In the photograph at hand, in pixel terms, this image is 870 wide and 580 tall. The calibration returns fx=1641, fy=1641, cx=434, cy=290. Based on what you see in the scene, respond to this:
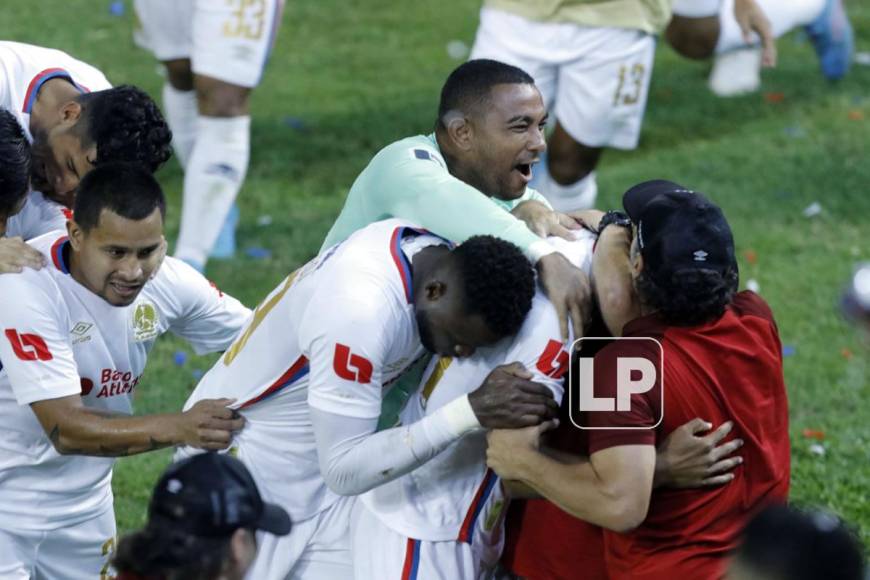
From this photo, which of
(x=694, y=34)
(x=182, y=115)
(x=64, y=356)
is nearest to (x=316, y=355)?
(x=64, y=356)

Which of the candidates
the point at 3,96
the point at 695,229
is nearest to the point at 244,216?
the point at 3,96

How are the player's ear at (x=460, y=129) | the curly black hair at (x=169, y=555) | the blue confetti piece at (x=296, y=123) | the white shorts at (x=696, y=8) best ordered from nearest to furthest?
1. the curly black hair at (x=169, y=555)
2. the player's ear at (x=460, y=129)
3. the white shorts at (x=696, y=8)
4. the blue confetti piece at (x=296, y=123)

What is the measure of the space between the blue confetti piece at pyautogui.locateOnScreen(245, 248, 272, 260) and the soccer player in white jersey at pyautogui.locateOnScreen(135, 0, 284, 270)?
0.43 ft

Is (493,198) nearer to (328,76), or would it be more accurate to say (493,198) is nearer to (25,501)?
(25,501)

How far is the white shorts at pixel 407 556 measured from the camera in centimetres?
397

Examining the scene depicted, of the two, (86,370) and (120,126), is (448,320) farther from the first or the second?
(120,126)

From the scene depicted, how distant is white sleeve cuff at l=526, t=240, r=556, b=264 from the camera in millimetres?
3943

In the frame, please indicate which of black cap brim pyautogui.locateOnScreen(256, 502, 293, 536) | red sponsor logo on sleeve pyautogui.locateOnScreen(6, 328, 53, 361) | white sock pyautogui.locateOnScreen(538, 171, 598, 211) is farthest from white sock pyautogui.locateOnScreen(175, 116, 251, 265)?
black cap brim pyautogui.locateOnScreen(256, 502, 293, 536)

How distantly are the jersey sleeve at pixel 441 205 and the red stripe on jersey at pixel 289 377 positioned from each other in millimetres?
450

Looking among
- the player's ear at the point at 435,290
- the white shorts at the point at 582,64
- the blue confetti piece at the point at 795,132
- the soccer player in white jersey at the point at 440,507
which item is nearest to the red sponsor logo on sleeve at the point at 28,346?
the soccer player in white jersey at the point at 440,507

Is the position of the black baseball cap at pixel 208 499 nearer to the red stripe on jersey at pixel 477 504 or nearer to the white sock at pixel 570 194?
the red stripe on jersey at pixel 477 504

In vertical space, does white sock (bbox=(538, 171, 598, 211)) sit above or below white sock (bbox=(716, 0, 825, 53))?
above

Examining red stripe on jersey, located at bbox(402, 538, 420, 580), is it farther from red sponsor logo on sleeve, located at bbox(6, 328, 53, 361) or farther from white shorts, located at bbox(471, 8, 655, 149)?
white shorts, located at bbox(471, 8, 655, 149)

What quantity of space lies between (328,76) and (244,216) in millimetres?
3005
